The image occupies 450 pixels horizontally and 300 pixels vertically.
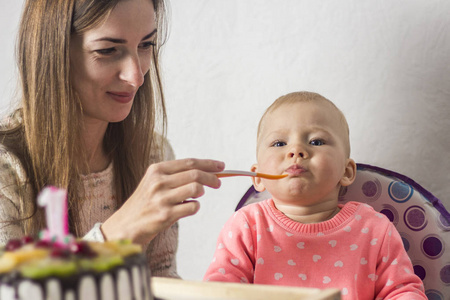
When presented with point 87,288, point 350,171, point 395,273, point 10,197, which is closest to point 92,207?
point 10,197

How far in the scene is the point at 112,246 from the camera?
614 millimetres

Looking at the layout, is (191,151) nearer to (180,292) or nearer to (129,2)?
(129,2)

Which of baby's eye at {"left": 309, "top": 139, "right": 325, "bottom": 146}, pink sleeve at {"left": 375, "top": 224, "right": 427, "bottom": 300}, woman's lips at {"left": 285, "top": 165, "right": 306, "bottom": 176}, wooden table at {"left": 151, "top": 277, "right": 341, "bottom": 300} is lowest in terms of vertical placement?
pink sleeve at {"left": 375, "top": 224, "right": 427, "bottom": 300}

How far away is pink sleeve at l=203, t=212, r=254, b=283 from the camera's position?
119cm

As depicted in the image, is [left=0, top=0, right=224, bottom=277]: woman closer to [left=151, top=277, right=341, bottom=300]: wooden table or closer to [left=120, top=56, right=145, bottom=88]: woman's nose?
[left=120, top=56, right=145, bottom=88]: woman's nose

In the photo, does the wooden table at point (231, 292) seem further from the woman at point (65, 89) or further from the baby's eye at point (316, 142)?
the baby's eye at point (316, 142)

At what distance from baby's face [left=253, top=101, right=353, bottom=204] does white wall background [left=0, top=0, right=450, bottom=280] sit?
24cm

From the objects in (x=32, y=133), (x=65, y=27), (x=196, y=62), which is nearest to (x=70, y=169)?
(x=32, y=133)

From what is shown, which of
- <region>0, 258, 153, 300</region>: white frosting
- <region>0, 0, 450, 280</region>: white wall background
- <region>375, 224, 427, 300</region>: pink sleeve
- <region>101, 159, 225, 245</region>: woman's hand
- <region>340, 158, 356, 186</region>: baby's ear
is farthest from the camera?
<region>0, 0, 450, 280</region>: white wall background

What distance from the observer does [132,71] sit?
4.11ft

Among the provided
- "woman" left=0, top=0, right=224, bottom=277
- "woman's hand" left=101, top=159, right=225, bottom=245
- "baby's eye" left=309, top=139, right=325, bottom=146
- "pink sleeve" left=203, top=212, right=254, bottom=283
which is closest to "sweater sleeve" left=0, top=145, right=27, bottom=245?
"woman" left=0, top=0, right=224, bottom=277

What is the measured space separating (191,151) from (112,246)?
1.24 metres

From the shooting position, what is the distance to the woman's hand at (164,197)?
0.92m

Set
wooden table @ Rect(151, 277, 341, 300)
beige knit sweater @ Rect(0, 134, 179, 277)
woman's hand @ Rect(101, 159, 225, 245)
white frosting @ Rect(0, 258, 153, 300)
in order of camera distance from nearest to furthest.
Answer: white frosting @ Rect(0, 258, 153, 300) < wooden table @ Rect(151, 277, 341, 300) < woman's hand @ Rect(101, 159, 225, 245) < beige knit sweater @ Rect(0, 134, 179, 277)
